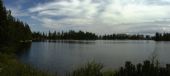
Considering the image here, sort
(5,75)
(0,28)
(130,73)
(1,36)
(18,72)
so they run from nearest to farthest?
(5,75), (18,72), (130,73), (0,28), (1,36)

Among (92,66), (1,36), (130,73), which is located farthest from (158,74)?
(1,36)

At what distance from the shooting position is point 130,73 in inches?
478

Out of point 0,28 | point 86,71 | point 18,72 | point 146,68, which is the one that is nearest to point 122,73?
point 146,68

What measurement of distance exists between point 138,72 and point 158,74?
0.93 m

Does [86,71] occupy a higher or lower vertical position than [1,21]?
lower

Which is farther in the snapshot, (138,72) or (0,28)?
(0,28)

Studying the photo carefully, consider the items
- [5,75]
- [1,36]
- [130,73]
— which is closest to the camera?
[5,75]

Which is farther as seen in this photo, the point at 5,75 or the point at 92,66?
the point at 92,66

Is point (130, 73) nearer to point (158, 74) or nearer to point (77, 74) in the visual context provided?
point (158, 74)

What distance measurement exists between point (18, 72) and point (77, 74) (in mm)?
2718

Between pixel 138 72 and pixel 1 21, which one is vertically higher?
pixel 1 21

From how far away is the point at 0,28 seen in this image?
51.2 metres

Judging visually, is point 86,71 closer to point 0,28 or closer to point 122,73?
point 122,73

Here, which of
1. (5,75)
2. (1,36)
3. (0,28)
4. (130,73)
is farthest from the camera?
(1,36)
